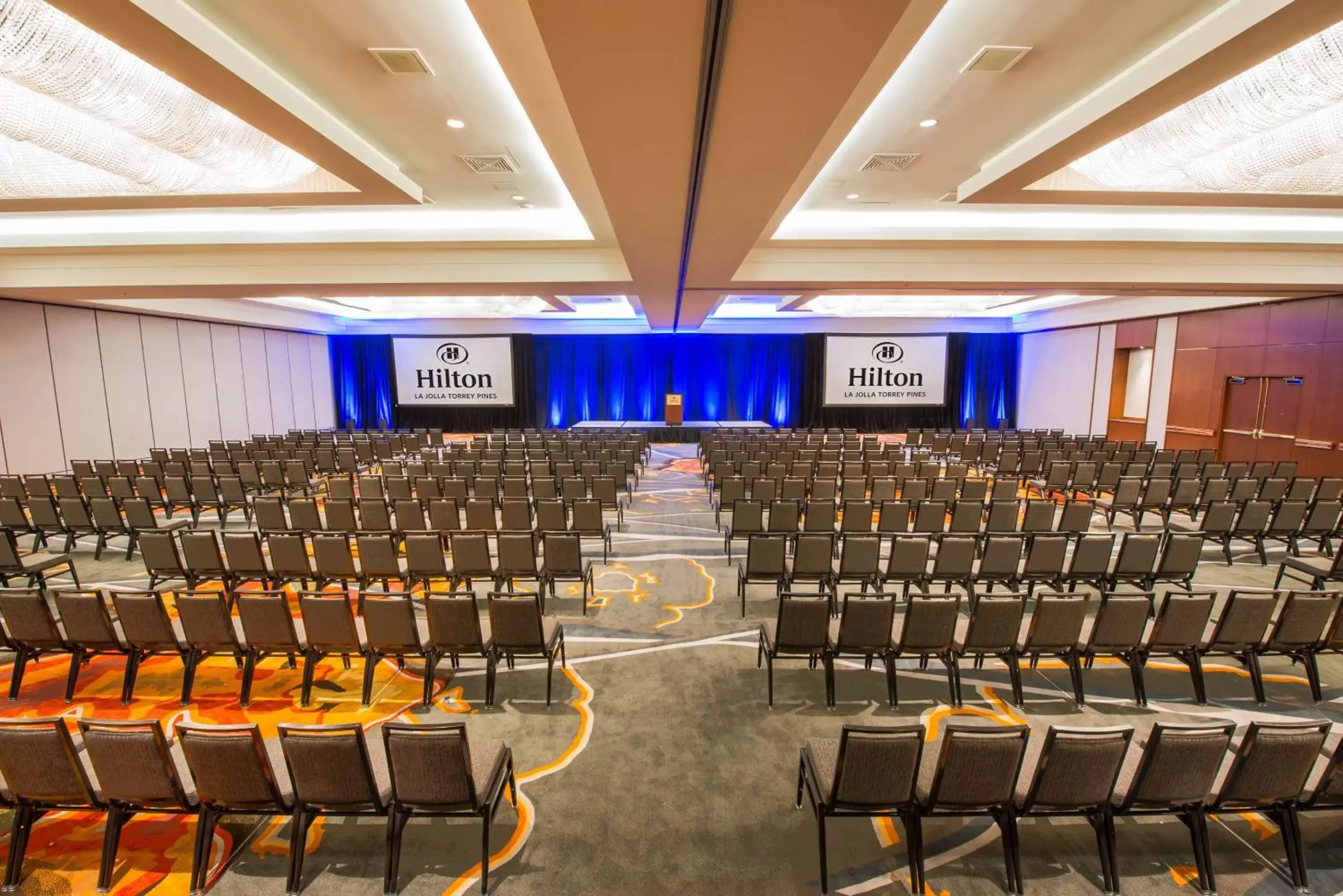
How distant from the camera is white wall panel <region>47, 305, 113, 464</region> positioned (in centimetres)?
1188

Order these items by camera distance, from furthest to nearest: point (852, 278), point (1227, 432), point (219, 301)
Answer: point (219, 301)
point (1227, 432)
point (852, 278)

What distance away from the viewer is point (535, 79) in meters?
3.77

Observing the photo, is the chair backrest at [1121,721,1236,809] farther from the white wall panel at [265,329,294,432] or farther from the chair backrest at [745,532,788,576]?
the white wall panel at [265,329,294,432]

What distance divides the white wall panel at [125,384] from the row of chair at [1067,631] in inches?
593

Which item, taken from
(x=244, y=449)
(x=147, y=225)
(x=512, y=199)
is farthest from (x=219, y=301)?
(x=512, y=199)

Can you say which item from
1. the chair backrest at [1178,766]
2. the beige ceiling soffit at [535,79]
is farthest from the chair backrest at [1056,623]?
the beige ceiling soffit at [535,79]

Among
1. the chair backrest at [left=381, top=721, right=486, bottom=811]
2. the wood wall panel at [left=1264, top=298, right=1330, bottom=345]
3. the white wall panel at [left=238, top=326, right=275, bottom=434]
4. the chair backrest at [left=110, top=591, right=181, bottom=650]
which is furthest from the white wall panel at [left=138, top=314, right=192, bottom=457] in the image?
the wood wall panel at [left=1264, top=298, right=1330, bottom=345]

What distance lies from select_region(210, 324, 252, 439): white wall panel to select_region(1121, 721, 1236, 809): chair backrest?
64.0 ft

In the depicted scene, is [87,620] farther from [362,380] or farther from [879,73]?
[362,380]

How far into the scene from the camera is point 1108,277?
9.59 m

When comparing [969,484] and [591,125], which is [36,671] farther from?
[969,484]

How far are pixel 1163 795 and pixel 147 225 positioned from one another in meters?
12.7

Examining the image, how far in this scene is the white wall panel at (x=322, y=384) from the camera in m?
20.3

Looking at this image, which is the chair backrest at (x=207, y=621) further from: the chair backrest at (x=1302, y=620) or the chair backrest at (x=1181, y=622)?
the chair backrest at (x=1302, y=620)
